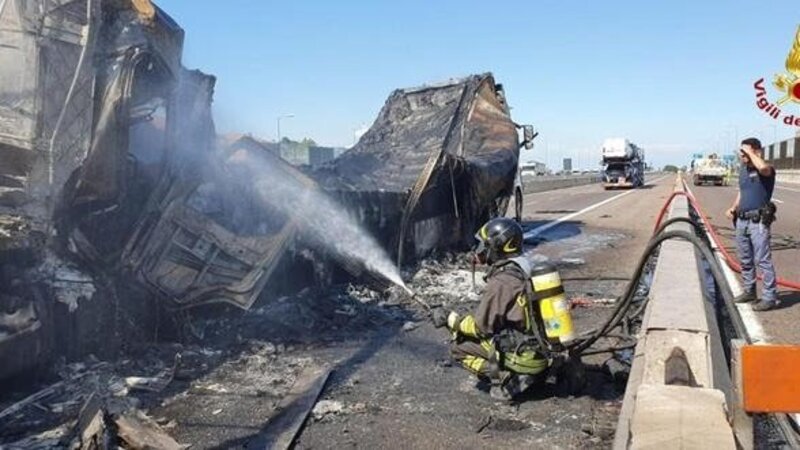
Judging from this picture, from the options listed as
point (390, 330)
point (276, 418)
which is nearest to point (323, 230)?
point (390, 330)

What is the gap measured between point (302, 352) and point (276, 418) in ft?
4.96

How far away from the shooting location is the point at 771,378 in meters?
2.08

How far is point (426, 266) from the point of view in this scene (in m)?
9.61

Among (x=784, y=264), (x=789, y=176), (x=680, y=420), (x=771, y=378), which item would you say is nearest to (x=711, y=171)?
(x=789, y=176)

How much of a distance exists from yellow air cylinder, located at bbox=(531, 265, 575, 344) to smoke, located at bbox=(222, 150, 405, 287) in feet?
9.82

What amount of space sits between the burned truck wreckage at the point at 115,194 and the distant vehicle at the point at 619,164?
38.1 meters

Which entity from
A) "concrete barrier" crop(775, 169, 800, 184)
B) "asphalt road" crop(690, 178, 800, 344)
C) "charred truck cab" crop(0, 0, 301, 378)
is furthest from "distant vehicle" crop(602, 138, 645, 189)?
"charred truck cab" crop(0, 0, 301, 378)

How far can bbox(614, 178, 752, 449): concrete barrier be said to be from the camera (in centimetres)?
270

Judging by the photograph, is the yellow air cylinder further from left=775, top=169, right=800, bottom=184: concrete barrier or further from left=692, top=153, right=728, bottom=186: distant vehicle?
left=775, top=169, right=800, bottom=184: concrete barrier

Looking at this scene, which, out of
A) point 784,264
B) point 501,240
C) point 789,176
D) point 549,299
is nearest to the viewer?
point 549,299

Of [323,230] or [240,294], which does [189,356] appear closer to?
[240,294]

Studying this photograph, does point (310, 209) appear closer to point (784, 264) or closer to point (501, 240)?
point (501, 240)

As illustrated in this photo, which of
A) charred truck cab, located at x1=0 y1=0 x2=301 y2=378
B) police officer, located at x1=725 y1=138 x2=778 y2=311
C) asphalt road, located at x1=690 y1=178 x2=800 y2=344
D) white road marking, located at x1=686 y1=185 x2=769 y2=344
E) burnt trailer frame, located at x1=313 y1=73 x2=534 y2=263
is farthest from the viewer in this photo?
burnt trailer frame, located at x1=313 y1=73 x2=534 y2=263

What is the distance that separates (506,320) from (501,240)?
0.52 metres
